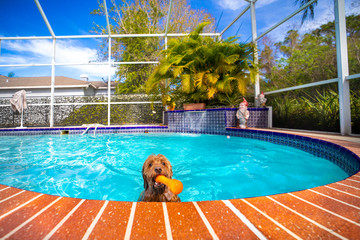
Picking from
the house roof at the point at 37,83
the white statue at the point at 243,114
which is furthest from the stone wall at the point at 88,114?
the house roof at the point at 37,83

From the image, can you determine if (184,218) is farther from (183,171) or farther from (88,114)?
(88,114)

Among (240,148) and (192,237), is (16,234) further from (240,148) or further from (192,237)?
(240,148)

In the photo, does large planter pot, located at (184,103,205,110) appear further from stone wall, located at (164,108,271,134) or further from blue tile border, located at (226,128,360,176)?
blue tile border, located at (226,128,360,176)

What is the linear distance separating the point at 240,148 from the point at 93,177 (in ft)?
11.2

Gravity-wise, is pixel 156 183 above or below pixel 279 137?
below

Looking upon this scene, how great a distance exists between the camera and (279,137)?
4.70 metres

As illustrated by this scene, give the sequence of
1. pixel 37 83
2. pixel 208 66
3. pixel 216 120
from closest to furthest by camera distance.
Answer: pixel 216 120 < pixel 208 66 < pixel 37 83

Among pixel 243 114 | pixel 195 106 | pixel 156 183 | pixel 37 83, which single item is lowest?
pixel 156 183

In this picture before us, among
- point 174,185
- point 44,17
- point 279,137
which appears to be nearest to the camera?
point 174,185

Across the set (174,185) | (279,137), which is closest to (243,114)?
(279,137)

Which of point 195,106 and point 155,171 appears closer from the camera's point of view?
point 155,171

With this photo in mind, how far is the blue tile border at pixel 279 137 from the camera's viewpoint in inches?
103

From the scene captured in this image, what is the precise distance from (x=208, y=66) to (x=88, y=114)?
7.20 metres

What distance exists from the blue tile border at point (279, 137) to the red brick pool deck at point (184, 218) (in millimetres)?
1831
